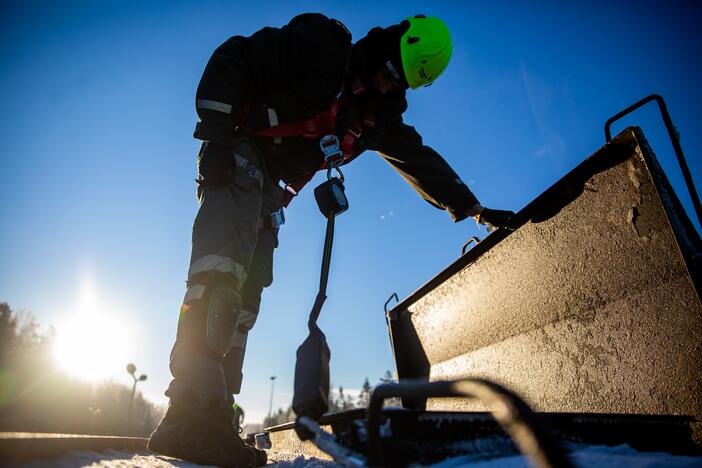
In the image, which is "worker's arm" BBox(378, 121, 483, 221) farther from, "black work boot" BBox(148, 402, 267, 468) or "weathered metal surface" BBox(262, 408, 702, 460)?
"black work boot" BBox(148, 402, 267, 468)

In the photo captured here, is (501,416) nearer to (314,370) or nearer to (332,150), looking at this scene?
(314,370)

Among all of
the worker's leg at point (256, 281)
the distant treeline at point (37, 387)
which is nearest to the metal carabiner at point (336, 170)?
the worker's leg at point (256, 281)

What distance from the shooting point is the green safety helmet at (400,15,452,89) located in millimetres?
2920

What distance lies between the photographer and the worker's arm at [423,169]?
128 inches

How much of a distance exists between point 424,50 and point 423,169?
39.9 inches

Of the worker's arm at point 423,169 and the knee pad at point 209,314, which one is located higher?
the worker's arm at point 423,169

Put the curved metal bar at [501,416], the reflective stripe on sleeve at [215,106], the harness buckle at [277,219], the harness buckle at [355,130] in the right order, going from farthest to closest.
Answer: the harness buckle at [355,130] < the harness buckle at [277,219] < the reflective stripe on sleeve at [215,106] < the curved metal bar at [501,416]

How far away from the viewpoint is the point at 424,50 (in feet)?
9.66

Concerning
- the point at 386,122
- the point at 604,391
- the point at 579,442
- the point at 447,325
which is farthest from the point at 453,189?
the point at 579,442

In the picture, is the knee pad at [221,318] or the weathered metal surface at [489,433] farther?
the knee pad at [221,318]

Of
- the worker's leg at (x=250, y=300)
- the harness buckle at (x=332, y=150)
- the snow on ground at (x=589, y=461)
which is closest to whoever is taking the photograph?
the snow on ground at (x=589, y=461)

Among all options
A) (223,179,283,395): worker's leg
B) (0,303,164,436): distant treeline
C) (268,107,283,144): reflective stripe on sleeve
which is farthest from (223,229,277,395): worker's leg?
(0,303,164,436): distant treeline

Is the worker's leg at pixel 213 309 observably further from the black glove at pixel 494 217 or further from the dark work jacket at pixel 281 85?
the black glove at pixel 494 217

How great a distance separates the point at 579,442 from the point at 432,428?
16.0 inches
